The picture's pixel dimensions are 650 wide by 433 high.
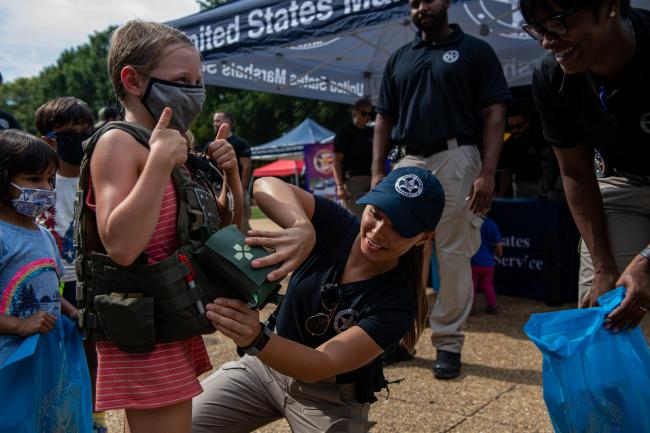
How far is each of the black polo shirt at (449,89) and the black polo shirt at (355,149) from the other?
8.82 ft

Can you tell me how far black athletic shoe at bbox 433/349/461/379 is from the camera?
3.50m

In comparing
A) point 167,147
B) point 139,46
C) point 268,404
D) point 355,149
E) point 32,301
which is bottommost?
point 268,404

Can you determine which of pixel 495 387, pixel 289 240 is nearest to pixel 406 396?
pixel 495 387

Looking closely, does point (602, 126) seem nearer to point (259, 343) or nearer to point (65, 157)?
point (259, 343)

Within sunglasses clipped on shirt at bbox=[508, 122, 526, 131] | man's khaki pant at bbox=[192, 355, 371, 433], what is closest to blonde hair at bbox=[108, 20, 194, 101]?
man's khaki pant at bbox=[192, 355, 371, 433]

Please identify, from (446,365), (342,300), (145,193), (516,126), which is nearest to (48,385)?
(145,193)

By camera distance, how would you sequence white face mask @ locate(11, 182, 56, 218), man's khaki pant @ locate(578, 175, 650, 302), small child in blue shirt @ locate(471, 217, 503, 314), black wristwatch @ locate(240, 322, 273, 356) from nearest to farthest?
1. black wristwatch @ locate(240, 322, 273, 356)
2. white face mask @ locate(11, 182, 56, 218)
3. man's khaki pant @ locate(578, 175, 650, 302)
4. small child in blue shirt @ locate(471, 217, 503, 314)

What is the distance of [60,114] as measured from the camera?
2904 millimetres

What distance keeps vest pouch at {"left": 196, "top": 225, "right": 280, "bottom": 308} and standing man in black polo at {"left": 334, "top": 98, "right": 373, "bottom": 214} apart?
5078 millimetres

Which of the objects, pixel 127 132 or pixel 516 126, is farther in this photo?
pixel 516 126

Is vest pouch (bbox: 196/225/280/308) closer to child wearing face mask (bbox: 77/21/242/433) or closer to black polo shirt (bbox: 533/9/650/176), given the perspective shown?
child wearing face mask (bbox: 77/21/242/433)

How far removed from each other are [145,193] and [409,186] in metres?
0.93

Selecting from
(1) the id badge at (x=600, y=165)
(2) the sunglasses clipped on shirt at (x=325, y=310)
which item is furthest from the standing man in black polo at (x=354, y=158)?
(2) the sunglasses clipped on shirt at (x=325, y=310)

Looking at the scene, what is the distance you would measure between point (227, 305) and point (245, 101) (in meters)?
37.6
